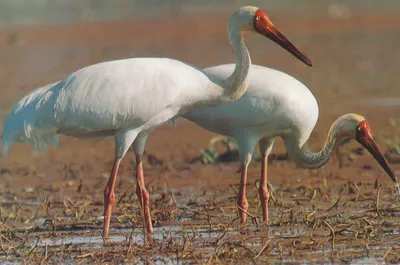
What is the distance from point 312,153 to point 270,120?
0.61 meters

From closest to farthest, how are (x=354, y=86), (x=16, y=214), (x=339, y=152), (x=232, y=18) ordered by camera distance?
(x=232, y=18) < (x=16, y=214) < (x=339, y=152) < (x=354, y=86)

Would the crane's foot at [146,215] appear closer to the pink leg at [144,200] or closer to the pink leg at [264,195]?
the pink leg at [144,200]

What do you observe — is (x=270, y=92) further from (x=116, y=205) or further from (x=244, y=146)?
(x=116, y=205)

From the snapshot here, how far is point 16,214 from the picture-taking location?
436 inches

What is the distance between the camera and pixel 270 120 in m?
10.6

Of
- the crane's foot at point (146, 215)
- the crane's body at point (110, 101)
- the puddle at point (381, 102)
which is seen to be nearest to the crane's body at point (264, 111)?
the crane's body at point (110, 101)

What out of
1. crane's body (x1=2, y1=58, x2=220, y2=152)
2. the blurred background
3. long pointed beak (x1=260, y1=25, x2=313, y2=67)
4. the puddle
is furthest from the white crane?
the puddle

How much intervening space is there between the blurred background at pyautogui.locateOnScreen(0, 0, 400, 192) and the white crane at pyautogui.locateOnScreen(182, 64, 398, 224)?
256 cm

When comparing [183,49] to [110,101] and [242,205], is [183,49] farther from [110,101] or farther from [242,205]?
[110,101]

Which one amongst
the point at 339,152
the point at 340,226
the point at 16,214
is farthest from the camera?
the point at 339,152

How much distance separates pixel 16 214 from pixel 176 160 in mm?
3463

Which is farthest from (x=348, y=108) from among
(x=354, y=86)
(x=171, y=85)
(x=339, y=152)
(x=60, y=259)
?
(x=60, y=259)

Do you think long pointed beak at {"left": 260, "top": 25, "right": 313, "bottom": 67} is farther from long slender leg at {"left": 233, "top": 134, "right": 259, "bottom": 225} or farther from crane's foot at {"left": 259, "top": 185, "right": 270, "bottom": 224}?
crane's foot at {"left": 259, "top": 185, "right": 270, "bottom": 224}

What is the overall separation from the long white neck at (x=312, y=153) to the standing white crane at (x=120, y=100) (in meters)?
1.18
